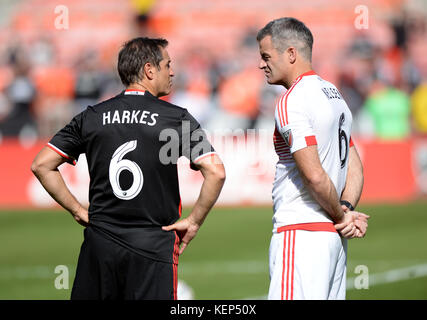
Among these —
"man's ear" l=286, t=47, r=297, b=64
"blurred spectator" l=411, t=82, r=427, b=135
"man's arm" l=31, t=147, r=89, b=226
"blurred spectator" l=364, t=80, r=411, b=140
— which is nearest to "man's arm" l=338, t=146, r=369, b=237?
"man's ear" l=286, t=47, r=297, b=64

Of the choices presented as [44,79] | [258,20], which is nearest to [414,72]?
[258,20]

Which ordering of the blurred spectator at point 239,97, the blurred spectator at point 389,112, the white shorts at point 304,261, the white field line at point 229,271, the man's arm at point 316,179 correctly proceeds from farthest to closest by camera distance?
Answer: the blurred spectator at point 239,97 < the blurred spectator at point 389,112 < the white field line at point 229,271 < the white shorts at point 304,261 < the man's arm at point 316,179

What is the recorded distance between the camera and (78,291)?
4359 millimetres

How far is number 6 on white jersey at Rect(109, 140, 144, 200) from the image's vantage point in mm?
4320

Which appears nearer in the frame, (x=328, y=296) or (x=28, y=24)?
(x=328, y=296)

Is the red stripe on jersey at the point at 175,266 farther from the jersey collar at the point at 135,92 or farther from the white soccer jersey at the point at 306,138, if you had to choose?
the jersey collar at the point at 135,92

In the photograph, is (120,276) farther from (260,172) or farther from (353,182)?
(260,172)

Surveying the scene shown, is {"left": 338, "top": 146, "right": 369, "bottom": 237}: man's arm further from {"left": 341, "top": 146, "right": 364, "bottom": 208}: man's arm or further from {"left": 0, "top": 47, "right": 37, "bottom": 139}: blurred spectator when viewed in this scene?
{"left": 0, "top": 47, "right": 37, "bottom": 139}: blurred spectator

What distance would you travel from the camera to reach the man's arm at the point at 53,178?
4.54 m

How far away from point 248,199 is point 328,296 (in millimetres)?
12485

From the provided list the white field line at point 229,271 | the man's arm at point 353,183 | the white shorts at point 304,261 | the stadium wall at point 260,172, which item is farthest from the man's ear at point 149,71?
the stadium wall at point 260,172

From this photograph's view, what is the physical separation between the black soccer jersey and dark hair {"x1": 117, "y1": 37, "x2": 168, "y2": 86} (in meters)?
0.17

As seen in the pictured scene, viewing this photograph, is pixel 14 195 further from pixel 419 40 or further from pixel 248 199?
pixel 419 40
